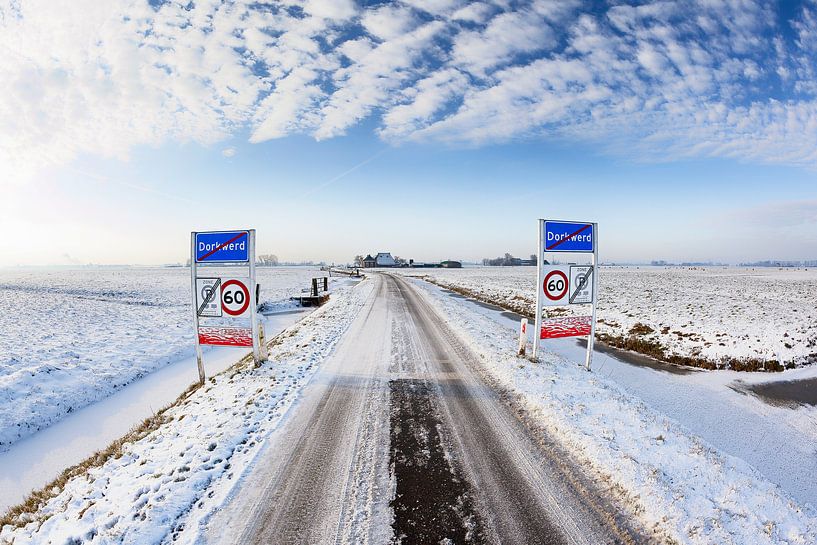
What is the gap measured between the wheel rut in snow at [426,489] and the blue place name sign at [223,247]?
216 inches

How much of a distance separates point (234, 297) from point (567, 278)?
878cm

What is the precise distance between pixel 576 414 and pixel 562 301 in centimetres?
391

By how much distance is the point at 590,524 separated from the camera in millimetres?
3699

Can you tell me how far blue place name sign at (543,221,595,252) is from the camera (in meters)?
9.17

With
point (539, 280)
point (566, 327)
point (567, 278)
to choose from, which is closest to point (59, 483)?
point (539, 280)

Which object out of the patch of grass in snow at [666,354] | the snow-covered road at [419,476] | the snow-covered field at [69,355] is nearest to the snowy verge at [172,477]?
the snow-covered road at [419,476]

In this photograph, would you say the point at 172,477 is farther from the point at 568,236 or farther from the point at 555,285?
the point at 568,236

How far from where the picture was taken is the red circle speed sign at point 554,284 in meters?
9.41

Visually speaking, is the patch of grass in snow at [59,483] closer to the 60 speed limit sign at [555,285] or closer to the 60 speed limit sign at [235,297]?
the 60 speed limit sign at [235,297]

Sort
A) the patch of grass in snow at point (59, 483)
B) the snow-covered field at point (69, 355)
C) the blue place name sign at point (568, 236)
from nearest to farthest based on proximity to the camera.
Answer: the patch of grass in snow at point (59, 483)
the snow-covered field at point (69, 355)
the blue place name sign at point (568, 236)

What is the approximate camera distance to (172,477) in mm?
4555

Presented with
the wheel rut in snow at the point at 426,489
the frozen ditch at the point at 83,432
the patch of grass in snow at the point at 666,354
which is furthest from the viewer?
the patch of grass in snow at the point at 666,354

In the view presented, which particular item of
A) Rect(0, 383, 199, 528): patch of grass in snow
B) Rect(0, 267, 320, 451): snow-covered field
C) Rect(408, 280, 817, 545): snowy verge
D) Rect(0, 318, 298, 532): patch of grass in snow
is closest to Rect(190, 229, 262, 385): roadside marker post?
Rect(0, 318, 298, 532): patch of grass in snow

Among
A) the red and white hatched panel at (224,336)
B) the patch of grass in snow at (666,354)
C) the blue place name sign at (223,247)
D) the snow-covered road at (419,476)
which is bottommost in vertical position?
the patch of grass in snow at (666,354)
